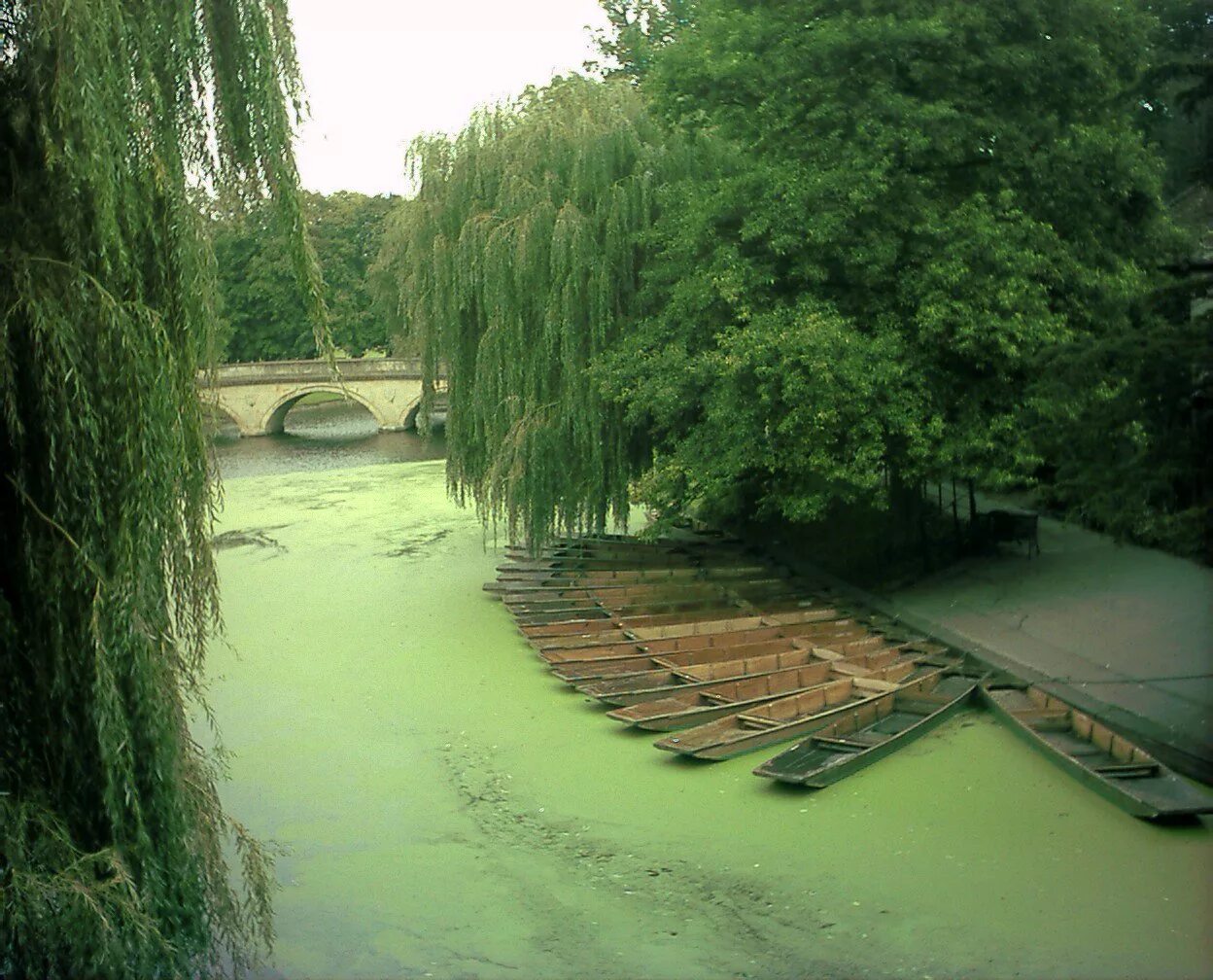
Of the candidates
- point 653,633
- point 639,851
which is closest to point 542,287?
point 653,633

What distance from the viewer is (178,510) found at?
6117 mm

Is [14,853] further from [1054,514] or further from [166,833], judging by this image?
[1054,514]

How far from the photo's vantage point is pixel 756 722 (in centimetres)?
1098

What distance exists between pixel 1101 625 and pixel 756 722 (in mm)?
4358

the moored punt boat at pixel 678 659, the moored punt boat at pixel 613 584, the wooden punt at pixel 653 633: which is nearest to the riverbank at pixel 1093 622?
the wooden punt at pixel 653 633

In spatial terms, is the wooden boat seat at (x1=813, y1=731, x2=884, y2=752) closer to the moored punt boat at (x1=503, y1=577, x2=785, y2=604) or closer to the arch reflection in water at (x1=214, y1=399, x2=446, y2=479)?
the moored punt boat at (x1=503, y1=577, x2=785, y2=604)

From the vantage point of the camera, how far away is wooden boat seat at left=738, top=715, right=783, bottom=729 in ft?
35.9

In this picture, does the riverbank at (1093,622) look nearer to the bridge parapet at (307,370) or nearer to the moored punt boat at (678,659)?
the moored punt boat at (678,659)

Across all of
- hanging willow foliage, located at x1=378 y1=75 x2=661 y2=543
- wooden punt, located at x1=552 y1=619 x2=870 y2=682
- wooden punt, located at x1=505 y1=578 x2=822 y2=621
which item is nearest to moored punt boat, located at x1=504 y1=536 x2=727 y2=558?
hanging willow foliage, located at x1=378 y1=75 x2=661 y2=543

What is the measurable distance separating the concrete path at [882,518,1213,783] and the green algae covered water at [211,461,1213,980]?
42.9 inches

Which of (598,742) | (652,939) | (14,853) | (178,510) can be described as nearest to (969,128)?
(598,742)

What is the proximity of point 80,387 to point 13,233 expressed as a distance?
2.36 ft

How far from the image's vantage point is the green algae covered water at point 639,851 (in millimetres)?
7465

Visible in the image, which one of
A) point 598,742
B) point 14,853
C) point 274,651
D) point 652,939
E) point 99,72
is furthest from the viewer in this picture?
point 274,651
